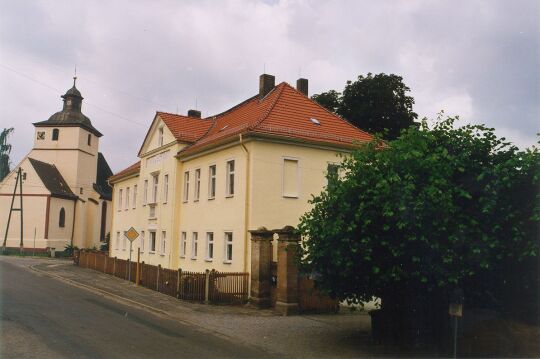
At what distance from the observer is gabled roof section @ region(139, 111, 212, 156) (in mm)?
28078

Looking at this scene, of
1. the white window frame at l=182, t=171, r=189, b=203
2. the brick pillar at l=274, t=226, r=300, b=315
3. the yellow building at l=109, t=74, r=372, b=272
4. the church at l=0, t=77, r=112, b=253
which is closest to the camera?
the brick pillar at l=274, t=226, r=300, b=315

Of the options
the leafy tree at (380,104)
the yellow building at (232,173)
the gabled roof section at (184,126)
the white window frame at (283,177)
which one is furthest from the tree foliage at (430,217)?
the leafy tree at (380,104)

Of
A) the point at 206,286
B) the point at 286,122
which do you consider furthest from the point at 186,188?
the point at 206,286

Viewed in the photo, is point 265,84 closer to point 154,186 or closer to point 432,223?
point 154,186

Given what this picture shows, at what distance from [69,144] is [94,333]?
56.9m

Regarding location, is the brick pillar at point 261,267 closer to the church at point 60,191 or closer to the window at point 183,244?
the window at point 183,244

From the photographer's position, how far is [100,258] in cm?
3500

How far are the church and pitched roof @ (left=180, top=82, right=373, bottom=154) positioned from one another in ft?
119

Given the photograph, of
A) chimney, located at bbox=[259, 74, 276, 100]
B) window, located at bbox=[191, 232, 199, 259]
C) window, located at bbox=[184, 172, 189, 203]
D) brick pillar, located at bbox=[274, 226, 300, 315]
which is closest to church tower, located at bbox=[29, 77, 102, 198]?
window, located at bbox=[184, 172, 189, 203]

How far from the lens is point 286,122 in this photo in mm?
23703

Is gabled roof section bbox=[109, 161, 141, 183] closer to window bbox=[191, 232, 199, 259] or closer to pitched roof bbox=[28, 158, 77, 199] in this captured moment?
window bbox=[191, 232, 199, 259]

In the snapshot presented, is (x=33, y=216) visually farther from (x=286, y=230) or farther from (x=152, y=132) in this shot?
(x=286, y=230)

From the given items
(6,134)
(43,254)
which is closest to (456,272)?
(43,254)

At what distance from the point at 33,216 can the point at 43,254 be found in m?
4.48
